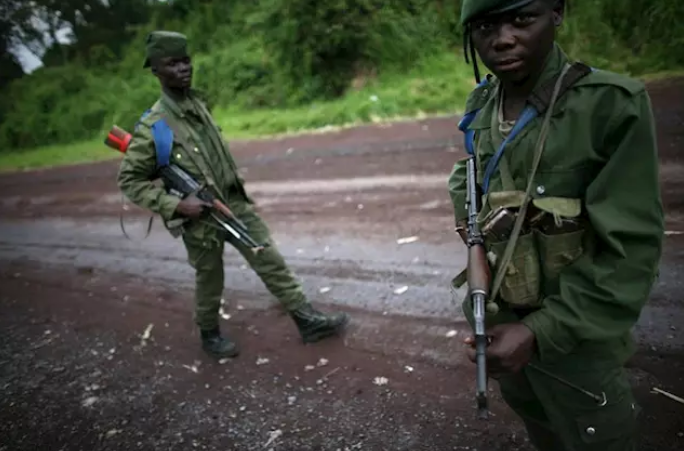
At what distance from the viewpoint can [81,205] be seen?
31.8ft

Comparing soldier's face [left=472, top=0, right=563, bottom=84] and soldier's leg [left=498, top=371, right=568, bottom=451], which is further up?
soldier's face [left=472, top=0, right=563, bottom=84]

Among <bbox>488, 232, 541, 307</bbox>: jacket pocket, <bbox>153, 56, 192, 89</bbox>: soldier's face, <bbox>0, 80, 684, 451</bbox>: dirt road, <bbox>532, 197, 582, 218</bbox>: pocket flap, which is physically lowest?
<bbox>0, 80, 684, 451</bbox>: dirt road

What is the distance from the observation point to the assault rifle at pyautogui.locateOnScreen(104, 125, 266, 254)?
3.57m

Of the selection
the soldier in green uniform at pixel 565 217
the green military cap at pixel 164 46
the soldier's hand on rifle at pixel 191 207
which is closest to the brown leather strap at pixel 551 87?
the soldier in green uniform at pixel 565 217

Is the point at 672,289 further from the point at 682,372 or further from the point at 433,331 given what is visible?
the point at 433,331

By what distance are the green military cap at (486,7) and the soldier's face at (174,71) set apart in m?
2.40

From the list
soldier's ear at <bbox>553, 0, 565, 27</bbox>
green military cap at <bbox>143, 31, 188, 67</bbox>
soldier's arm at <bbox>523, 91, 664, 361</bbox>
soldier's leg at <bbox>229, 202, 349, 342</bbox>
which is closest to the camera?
soldier's arm at <bbox>523, 91, 664, 361</bbox>

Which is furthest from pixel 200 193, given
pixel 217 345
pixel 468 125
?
pixel 468 125

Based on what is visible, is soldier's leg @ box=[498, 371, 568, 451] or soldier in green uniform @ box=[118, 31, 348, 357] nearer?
soldier's leg @ box=[498, 371, 568, 451]

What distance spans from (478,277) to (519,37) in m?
0.68

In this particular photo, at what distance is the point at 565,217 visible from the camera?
59.7 inches

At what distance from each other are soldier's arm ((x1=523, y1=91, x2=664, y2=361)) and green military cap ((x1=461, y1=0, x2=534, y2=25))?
1.21 ft

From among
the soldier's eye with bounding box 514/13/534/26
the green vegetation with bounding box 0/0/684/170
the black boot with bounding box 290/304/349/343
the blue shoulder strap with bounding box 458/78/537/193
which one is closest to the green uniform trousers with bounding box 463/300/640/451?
the blue shoulder strap with bounding box 458/78/537/193

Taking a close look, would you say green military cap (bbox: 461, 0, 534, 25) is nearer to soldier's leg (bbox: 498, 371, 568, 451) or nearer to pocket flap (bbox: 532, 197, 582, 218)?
pocket flap (bbox: 532, 197, 582, 218)
